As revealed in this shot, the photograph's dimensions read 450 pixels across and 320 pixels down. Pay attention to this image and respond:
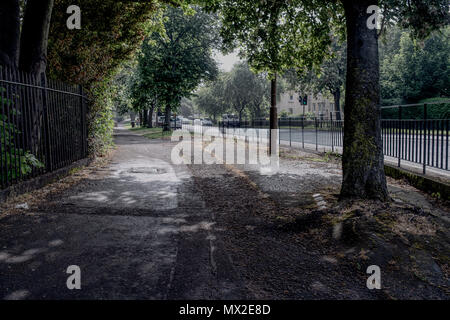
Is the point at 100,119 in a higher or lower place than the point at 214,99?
lower

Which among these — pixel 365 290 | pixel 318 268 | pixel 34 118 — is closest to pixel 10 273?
pixel 318 268

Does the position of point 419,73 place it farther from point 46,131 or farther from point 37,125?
point 37,125

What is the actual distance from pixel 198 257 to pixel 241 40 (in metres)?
7.29

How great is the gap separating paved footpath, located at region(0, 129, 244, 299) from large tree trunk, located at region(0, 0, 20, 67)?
334 centimetres

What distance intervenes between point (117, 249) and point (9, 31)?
6299 mm

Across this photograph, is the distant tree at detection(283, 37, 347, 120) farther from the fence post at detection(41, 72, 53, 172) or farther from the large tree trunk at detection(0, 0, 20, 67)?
the large tree trunk at detection(0, 0, 20, 67)

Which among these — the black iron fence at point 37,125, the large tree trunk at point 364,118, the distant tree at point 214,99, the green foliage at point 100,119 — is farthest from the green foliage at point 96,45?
the distant tree at point 214,99

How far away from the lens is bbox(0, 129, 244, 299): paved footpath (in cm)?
321

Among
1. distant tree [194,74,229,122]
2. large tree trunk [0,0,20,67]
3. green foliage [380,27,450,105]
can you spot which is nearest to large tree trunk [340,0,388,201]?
large tree trunk [0,0,20,67]

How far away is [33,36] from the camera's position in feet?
27.6

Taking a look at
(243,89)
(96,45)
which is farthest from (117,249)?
(243,89)

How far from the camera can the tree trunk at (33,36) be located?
329 inches

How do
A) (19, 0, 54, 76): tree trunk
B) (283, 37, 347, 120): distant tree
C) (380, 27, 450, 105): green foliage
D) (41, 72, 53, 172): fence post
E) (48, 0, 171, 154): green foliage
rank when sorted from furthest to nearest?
(380, 27, 450, 105): green foliage → (283, 37, 347, 120): distant tree → (48, 0, 171, 154): green foliage → (19, 0, 54, 76): tree trunk → (41, 72, 53, 172): fence post
